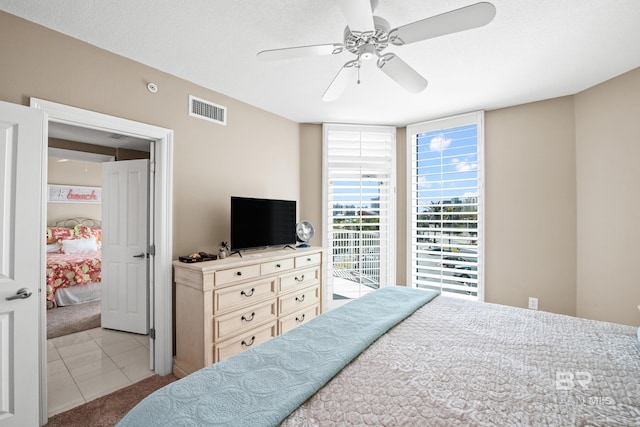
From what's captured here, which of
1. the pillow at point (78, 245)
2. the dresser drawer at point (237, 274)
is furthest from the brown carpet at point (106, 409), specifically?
the pillow at point (78, 245)

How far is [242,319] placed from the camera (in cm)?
256

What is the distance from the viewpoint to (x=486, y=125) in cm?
346

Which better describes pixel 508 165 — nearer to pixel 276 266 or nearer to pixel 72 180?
pixel 276 266

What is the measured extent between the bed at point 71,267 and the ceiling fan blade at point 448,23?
5.29 metres

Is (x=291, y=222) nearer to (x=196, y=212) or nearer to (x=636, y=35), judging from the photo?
(x=196, y=212)

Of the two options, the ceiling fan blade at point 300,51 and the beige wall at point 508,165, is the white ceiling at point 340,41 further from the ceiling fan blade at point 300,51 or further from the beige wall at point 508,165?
the ceiling fan blade at point 300,51

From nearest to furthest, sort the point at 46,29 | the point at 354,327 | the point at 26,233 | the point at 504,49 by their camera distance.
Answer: the point at 354,327 → the point at 26,233 → the point at 46,29 → the point at 504,49

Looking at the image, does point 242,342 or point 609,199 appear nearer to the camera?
point 242,342

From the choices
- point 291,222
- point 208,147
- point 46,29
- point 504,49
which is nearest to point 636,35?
point 504,49

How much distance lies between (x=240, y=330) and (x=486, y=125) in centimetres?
355

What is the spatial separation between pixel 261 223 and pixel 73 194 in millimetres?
5200

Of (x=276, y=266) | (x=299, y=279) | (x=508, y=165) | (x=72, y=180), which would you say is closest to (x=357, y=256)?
(x=299, y=279)

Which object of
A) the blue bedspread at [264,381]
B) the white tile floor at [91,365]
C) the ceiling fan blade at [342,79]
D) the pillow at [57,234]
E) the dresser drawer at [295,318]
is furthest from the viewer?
the pillow at [57,234]

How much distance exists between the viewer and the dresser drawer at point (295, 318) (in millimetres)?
2965
